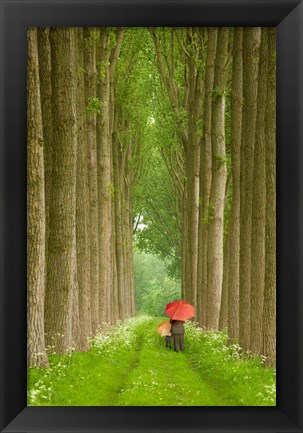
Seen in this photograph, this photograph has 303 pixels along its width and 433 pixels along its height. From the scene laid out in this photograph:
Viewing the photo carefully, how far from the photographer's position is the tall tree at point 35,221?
8.59m

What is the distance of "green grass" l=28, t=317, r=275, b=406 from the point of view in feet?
25.8

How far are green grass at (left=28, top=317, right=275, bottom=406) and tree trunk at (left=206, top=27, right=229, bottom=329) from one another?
4.67 meters

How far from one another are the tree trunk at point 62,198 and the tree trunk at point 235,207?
429cm

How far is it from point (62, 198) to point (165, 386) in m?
3.98

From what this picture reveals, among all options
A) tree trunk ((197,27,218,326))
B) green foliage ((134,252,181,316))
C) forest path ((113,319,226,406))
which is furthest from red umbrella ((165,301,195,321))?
green foliage ((134,252,181,316))

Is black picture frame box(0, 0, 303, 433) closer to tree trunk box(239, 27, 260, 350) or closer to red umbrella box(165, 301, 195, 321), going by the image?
tree trunk box(239, 27, 260, 350)

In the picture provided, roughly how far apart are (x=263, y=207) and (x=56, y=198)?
3.86 m

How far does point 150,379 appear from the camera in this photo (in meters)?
9.23

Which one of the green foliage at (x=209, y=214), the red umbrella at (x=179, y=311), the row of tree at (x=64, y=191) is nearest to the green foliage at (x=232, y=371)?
the red umbrella at (x=179, y=311)

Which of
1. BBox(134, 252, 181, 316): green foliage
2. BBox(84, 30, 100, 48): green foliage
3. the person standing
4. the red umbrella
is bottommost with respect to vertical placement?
BBox(134, 252, 181, 316): green foliage

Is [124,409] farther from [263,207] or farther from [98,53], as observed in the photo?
[98,53]
